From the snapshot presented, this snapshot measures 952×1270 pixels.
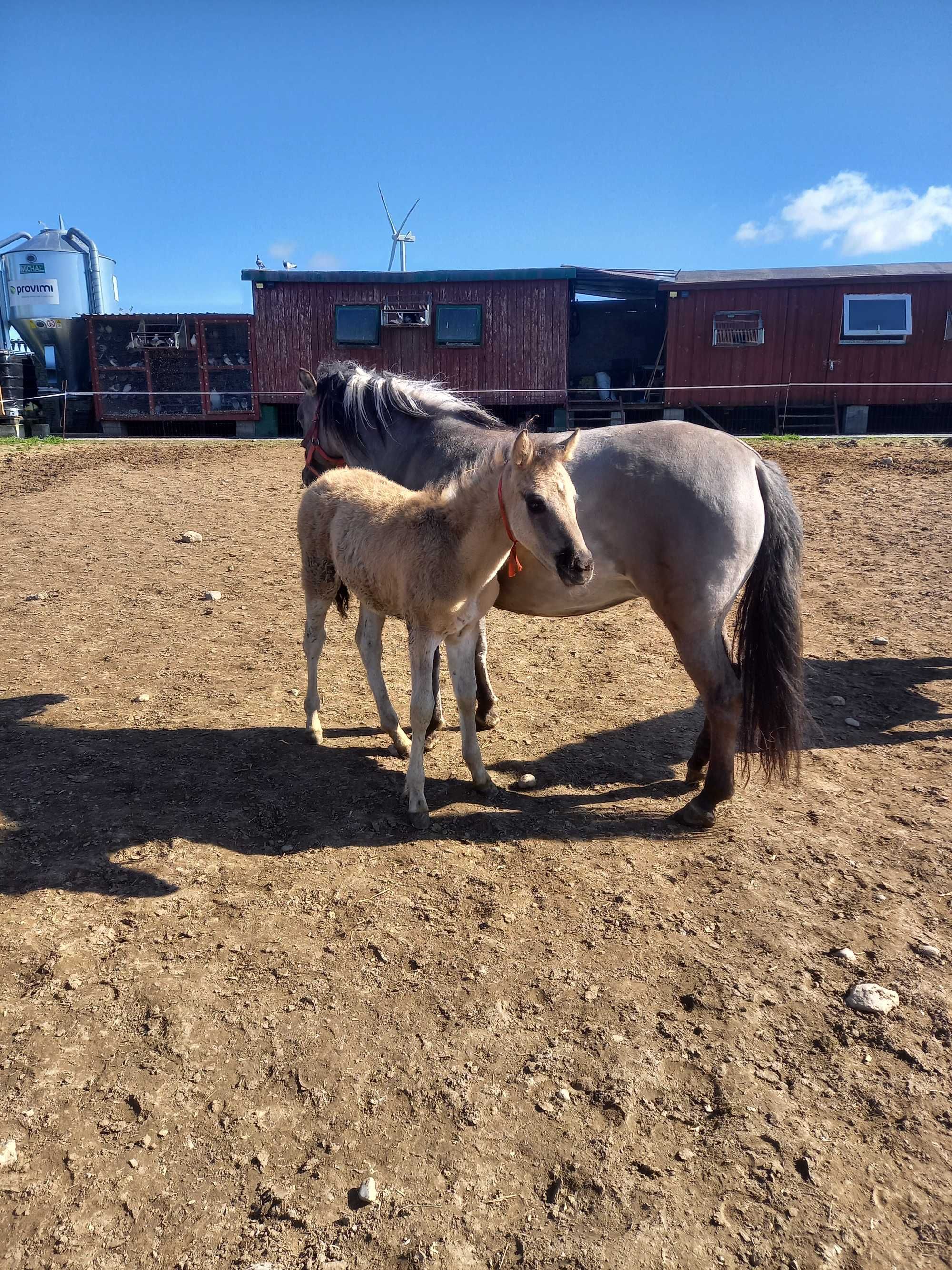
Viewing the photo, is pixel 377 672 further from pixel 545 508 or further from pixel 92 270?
pixel 92 270

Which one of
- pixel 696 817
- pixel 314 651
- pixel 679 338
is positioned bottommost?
pixel 696 817

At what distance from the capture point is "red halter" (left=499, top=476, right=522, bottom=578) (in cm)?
364

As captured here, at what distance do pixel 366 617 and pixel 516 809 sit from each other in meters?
1.56

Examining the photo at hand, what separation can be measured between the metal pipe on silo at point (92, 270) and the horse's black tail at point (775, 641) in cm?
2502

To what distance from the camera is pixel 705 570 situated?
3.94 metres

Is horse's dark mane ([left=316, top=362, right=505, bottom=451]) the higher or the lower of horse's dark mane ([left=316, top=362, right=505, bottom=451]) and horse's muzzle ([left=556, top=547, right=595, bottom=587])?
the higher

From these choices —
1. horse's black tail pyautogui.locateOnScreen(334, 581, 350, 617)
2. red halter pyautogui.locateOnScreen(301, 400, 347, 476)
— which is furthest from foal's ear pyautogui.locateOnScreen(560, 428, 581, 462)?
red halter pyautogui.locateOnScreen(301, 400, 347, 476)

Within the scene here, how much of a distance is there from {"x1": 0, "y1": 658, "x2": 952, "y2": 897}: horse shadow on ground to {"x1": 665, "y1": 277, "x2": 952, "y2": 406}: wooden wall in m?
16.0

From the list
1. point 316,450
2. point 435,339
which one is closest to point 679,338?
point 435,339

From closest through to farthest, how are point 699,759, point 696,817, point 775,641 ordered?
point 696,817
point 775,641
point 699,759

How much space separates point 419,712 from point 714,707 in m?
1.58

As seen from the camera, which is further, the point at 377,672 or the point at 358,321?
the point at 358,321

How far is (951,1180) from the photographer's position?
216 centimetres

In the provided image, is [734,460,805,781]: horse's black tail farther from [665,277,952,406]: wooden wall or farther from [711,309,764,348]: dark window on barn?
[711,309,764,348]: dark window on barn
